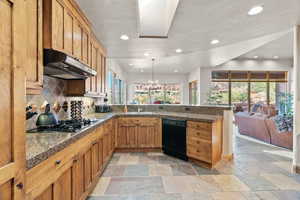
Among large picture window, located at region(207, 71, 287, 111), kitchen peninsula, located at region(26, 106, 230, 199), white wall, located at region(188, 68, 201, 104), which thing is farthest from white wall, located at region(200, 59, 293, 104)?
kitchen peninsula, located at region(26, 106, 230, 199)

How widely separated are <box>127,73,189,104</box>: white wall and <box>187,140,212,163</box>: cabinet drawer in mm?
8279

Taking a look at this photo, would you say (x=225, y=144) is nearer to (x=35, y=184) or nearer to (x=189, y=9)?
(x=189, y=9)

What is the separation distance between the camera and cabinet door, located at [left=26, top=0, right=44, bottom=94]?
1.46 m

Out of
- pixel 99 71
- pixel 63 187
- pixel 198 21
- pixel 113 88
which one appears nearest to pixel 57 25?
pixel 63 187

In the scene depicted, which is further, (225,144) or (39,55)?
(225,144)

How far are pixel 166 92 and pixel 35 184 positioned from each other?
35.6 ft

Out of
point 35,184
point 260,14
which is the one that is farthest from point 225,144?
point 35,184

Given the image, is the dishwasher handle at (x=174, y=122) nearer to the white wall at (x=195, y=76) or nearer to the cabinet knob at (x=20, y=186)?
the cabinet knob at (x=20, y=186)

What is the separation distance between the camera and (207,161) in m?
3.19

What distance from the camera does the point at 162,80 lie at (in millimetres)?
11648

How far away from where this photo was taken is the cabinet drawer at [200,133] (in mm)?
3156

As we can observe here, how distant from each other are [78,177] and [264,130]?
5242 mm

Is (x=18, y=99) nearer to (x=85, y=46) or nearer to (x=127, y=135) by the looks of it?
(x=85, y=46)

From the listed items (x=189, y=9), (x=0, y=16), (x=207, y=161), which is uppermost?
(x=189, y=9)
